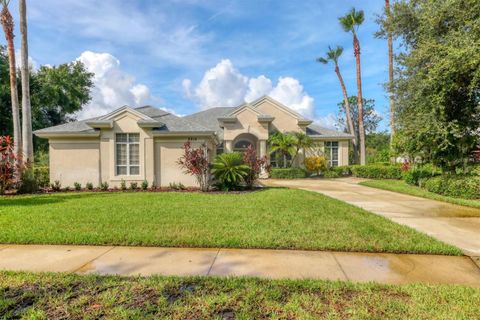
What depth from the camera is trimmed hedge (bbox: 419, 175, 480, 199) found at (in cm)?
1025

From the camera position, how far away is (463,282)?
3.54 meters

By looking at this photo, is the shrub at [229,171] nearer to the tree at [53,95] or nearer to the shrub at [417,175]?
the shrub at [417,175]

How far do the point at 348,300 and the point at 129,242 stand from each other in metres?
3.78

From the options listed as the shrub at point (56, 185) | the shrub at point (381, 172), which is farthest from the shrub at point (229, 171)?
the shrub at point (381, 172)

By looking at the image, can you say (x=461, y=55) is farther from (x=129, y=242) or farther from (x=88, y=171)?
(x=88, y=171)

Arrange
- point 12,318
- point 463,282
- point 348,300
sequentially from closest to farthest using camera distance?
1. point 12,318
2. point 348,300
3. point 463,282

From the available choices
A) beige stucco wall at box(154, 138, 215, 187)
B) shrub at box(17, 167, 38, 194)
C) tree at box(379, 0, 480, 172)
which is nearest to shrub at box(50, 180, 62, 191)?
shrub at box(17, 167, 38, 194)

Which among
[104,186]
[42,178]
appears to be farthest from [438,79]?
[42,178]

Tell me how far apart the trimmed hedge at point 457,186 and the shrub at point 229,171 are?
8.18 meters

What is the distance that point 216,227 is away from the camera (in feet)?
19.2

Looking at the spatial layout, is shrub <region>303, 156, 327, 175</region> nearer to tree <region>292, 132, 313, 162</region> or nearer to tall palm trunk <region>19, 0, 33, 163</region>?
tree <region>292, 132, 313, 162</region>

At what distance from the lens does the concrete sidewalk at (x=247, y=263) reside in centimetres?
370

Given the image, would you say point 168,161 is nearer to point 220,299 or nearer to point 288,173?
point 288,173

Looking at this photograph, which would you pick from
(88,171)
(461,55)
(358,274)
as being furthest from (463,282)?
(88,171)
